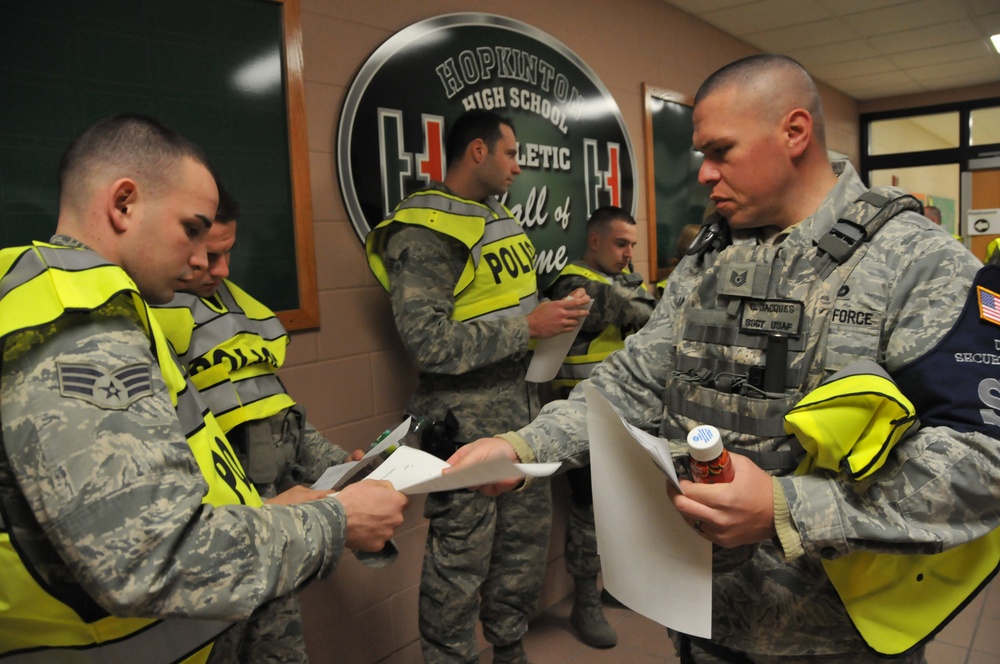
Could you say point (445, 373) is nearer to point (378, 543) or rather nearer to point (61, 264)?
point (378, 543)

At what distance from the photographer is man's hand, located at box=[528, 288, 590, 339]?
2.37 meters

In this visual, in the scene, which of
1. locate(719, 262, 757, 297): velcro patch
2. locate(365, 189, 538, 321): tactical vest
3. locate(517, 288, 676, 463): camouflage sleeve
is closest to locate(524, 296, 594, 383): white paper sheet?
locate(365, 189, 538, 321): tactical vest

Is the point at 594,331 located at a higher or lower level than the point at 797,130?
lower

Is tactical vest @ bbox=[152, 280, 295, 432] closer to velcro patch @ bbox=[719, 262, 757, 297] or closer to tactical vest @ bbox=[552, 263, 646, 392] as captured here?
velcro patch @ bbox=[719, 262, 757, 297]

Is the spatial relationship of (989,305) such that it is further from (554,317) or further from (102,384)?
(554,317)

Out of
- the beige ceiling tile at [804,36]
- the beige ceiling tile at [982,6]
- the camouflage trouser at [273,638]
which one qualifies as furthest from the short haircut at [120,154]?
the beige ceiling tile at [982,6]

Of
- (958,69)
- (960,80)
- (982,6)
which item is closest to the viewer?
(982,6)

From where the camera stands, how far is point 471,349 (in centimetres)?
222

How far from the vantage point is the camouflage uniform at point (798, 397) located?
3.14 feet

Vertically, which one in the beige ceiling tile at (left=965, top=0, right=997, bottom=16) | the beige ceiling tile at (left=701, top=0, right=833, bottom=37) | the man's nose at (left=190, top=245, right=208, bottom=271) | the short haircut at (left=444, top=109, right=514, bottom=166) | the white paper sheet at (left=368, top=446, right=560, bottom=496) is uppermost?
the beige ceiling tile at (left=965, top=0, right=997, bottom=16)

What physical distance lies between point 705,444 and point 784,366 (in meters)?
0.31

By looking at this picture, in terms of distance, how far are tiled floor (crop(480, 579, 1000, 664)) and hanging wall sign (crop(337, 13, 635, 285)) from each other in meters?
1.55

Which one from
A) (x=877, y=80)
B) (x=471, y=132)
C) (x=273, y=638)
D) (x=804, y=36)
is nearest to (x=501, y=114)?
(x=471, y=132)

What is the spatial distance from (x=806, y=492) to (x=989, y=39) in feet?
20.1
